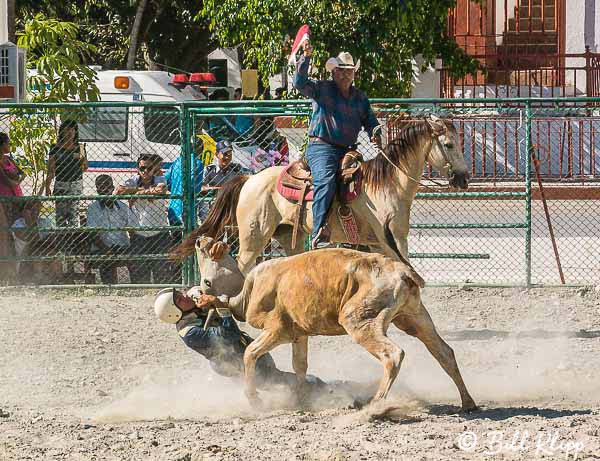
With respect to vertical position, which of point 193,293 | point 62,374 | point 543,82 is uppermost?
point 543,82

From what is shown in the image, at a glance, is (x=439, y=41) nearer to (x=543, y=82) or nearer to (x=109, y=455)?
(x=543, y=82)

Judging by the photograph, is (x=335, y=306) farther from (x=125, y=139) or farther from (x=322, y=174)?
(x=125, y=139)

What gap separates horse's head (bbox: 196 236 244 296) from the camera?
754 cm

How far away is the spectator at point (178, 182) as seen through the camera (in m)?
12.7

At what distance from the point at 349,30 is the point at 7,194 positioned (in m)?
6.66

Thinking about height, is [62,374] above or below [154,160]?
below

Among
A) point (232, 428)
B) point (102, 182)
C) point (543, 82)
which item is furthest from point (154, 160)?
point (543, 82)

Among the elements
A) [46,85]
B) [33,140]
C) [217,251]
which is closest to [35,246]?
[33,140]

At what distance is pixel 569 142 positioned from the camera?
1778 cm

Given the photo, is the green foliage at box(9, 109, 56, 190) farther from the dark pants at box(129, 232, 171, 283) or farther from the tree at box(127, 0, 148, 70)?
the tree at box(127, 0, 148, 70)

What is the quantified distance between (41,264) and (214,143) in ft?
7.81

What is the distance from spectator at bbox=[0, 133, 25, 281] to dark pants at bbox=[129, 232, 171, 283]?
1335 mm

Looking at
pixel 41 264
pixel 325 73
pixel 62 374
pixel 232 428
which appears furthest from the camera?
pixel 325 73

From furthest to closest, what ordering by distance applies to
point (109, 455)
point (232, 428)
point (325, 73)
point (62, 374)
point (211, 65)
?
point (211, 65) → point (325, 73) → point (62, 374) → point (232, 428) → point (109, 455)
